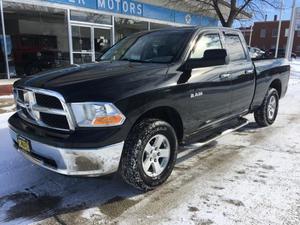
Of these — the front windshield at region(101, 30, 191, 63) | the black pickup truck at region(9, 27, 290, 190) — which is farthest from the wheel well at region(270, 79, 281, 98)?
the front windshield at region(101, 30, 191, 63)

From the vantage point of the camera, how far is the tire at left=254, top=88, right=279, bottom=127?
6.37m

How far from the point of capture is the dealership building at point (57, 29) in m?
11.9

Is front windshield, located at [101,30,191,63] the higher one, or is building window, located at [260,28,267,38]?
building window, located at [260,28,267,38]

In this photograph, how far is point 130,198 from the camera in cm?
356

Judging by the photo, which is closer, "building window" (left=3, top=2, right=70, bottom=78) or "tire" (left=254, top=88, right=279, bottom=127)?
"tire" (left=254, top=88, right=279, bottom=127)

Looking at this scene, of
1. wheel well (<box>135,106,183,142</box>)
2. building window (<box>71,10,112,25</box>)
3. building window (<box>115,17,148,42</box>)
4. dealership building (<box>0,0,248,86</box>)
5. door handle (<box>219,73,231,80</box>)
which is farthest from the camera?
building window (<box>115,17,148,42</box>)

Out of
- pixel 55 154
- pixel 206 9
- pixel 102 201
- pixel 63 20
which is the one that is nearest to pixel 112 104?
pixel 55 154

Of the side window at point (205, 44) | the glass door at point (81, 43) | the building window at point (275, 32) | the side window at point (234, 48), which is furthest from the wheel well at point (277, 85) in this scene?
the building window at point (275, 32)

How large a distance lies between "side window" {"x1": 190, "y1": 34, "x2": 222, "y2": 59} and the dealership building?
7204 mm

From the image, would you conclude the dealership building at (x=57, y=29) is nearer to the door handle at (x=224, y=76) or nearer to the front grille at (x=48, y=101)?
the door handle at (x=224, y=76)

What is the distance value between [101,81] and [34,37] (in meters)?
11.4

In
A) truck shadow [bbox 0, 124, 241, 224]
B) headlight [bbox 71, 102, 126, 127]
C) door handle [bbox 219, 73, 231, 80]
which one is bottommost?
truck shadow [bbox 0, 124, 241, 224]

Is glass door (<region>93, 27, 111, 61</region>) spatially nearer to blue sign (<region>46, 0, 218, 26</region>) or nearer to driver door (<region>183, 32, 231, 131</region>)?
blue sign (<region>46, 0, 218, 26</region>)

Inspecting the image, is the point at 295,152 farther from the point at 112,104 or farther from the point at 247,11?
the point at 247,11
